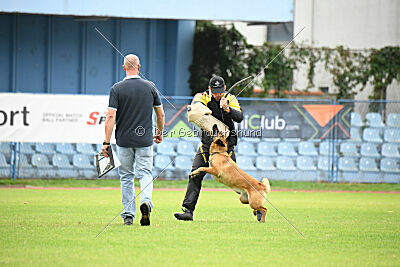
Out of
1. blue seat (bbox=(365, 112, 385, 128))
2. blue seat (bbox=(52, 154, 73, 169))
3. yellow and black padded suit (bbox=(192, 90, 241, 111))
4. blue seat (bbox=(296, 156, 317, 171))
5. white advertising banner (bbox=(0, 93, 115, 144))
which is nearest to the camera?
yellow and black padded suit (bbox=(192, 90, 241, 111))

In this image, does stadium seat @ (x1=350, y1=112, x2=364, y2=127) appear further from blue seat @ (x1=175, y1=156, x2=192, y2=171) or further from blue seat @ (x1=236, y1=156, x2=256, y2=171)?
blue seat @ (x1=175, y1=156, x2=192, y2=171)

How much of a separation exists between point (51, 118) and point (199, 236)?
1084 centimetres

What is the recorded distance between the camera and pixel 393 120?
20094 millimetres

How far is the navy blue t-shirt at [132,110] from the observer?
9188 millimetres

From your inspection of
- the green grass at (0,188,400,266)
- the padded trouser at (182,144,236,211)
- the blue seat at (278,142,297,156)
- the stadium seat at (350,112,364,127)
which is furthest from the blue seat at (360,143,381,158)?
the padded trouser at (182,144,236,211)

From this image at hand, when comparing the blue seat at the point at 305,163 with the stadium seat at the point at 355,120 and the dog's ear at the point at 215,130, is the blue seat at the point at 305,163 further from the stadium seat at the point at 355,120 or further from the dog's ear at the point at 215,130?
the dog's ear at the point at 215,130

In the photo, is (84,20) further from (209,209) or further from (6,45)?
(209,209)

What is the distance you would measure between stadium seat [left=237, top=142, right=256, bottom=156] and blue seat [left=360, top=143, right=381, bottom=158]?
10.9ft

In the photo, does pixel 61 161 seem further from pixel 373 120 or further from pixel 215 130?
pixel 215 130

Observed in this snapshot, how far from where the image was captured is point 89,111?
18.5 m

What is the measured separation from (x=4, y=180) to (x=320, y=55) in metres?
11.6

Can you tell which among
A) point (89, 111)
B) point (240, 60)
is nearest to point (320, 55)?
point (240, 60)

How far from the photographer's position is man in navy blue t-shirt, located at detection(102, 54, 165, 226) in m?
9.18

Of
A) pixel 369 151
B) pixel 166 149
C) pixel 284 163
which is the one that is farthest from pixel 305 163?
pixel 166 149
